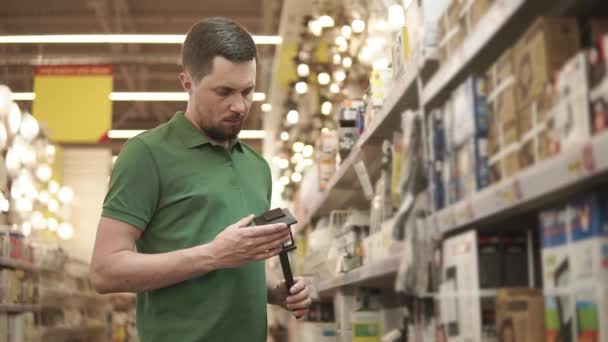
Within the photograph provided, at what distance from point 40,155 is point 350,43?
6.42 metres

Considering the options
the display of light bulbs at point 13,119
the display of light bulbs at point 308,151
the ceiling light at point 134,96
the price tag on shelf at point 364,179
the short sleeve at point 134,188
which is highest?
the ceiling light at point 134,96

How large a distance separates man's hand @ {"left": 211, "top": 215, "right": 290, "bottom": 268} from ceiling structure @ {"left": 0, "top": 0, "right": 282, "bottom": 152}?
1116 centimetres

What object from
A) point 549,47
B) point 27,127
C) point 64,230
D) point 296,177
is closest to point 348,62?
point 296,177

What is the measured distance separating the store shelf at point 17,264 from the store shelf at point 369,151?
322cm

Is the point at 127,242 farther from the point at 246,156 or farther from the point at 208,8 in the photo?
the point at 208,8

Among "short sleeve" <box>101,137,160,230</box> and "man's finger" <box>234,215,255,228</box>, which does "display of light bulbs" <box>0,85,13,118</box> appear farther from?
"man's finger" <box>234,215,255,228</box>

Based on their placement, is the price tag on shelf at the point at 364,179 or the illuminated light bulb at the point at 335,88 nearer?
the price tag on shelf at the point at 364,179

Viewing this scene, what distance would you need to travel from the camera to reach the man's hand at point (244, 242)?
84.0 inches

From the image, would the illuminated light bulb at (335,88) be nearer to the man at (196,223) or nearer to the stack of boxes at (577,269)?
the man at (196,223)

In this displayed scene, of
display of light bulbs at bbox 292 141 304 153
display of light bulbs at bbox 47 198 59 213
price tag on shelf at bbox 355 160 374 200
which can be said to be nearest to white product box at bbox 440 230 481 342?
price tag on shelf at bbox 355 160 374 200

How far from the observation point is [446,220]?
5.89 ft

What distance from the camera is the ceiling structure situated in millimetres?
13477

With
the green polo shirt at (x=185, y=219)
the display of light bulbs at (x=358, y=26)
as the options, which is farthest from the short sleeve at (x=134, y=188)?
the display of light bulbs at (x=358, y=26)

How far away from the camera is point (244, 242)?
2137 millimetres
